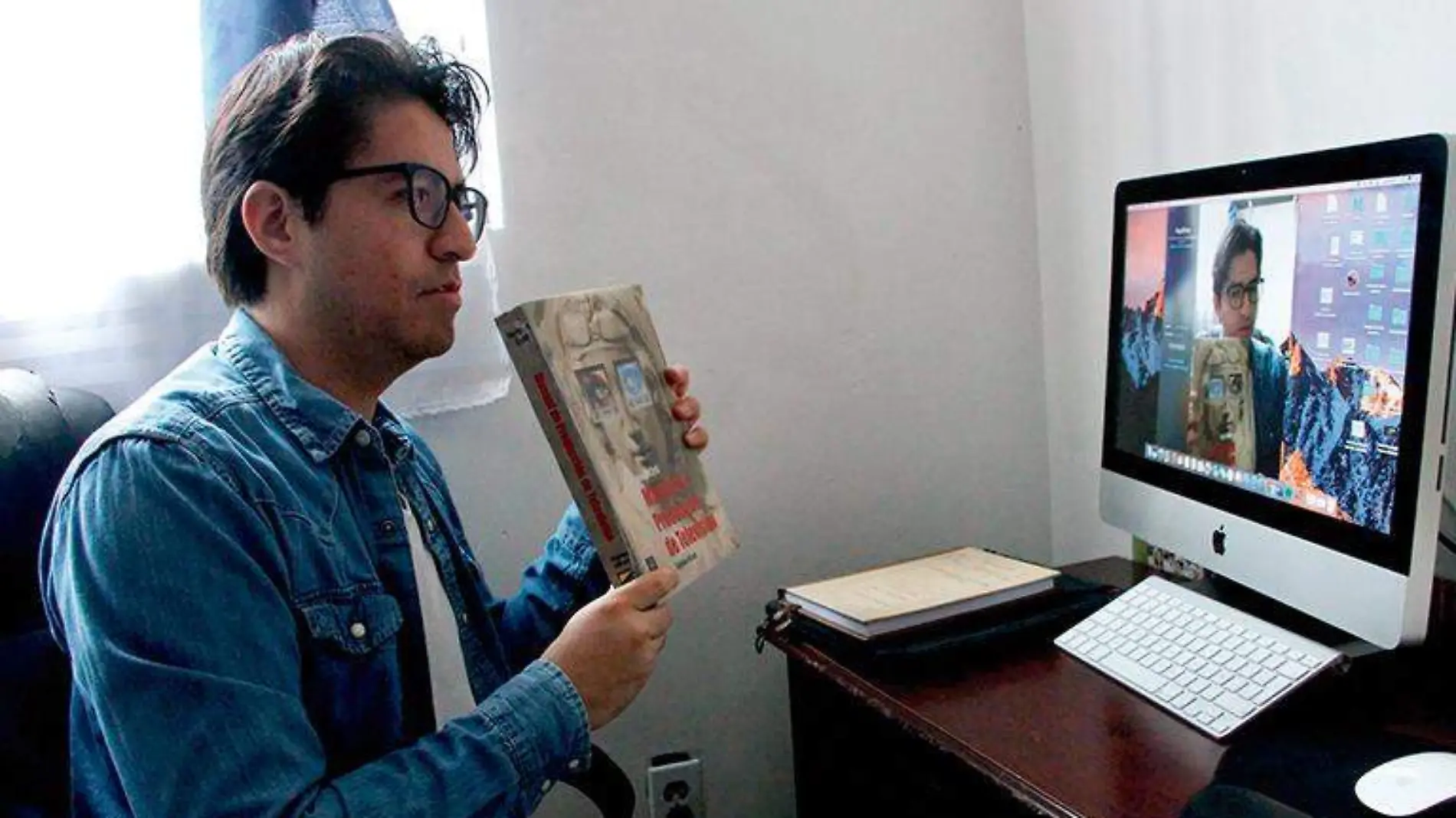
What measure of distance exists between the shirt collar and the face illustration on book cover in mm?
214

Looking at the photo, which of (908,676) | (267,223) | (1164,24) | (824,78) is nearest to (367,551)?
(267,223)

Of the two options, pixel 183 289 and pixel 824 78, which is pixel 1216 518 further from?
pixel 183 289

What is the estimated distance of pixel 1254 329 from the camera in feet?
3.60

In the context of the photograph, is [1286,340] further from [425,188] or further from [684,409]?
[425,188]

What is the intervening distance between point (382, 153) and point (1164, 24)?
108 centimetres

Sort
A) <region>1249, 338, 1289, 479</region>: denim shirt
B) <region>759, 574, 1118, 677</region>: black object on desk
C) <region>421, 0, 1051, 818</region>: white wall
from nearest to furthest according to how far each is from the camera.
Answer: <region>1249, 338, 1289, 479</region>: denim shirt < <region>759, 574, 1118, 677</region>: black object on desk < <region>421, 0, 1051, 818</region>: white wall

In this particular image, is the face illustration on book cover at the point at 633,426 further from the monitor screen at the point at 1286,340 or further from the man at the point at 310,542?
the monitor screen at the point at 1286,340

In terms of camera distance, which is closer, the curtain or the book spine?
the book spine

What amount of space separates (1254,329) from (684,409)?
54cm

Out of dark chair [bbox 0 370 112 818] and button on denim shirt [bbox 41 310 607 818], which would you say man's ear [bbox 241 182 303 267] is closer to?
button on denim shirt [bbox 41 310 607 818]

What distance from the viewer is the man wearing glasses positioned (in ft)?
3.53

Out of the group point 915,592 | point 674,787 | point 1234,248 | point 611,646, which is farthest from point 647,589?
point 674,787

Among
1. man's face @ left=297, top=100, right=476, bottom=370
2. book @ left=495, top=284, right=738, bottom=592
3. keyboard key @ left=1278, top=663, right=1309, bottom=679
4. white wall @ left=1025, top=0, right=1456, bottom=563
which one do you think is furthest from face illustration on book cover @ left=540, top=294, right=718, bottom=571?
white wall @ left=1025, top=0, right=1456, bottom=563

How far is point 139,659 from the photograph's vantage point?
2.65ft
